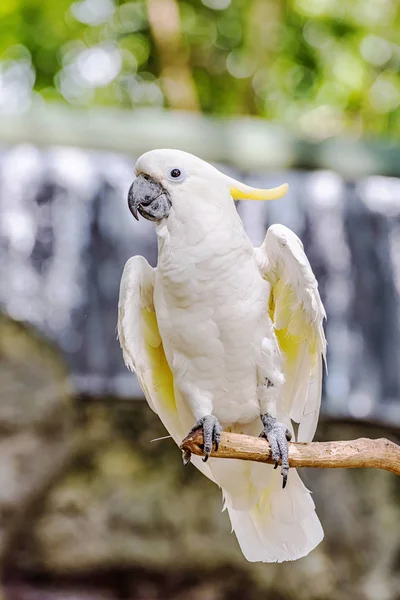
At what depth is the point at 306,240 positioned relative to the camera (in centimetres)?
424

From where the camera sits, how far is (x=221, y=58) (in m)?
7.29

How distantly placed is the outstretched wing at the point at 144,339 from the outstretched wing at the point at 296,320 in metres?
0.28

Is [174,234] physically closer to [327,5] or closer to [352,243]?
[352,243]

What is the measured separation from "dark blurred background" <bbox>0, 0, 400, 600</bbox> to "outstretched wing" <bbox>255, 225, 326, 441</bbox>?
2098mm

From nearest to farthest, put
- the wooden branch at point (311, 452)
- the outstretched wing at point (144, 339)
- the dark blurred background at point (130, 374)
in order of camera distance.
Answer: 1. the wooden branch at point (311, 452)
2. the outstretched wing at point (144, 339)
3. the dark blurred background at point (130, 374)

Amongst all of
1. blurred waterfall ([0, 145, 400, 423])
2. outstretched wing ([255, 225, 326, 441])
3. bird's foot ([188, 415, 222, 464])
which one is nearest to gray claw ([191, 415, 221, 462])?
bird's foot ([188, 415, 222, 464])

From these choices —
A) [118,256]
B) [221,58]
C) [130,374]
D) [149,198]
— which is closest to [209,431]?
[149,198]

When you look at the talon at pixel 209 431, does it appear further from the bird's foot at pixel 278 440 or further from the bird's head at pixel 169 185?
the bird's head at pixel 169 185

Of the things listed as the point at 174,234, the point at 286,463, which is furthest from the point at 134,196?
the point at 286,463

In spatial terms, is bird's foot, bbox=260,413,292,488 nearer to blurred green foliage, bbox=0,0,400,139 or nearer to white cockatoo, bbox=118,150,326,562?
white cockatoo, bbox=118,150,326,562

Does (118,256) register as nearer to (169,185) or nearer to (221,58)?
(169,185)

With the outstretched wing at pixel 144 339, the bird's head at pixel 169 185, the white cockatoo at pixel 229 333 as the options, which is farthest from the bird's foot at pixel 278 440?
the bird's head at pixel 169 185

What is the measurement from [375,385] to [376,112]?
12.8ft

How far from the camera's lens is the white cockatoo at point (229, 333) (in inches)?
67.8
